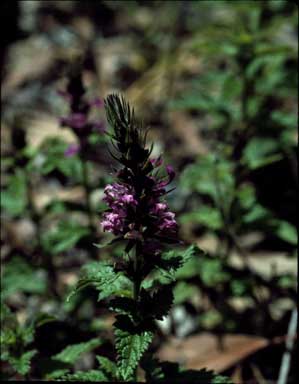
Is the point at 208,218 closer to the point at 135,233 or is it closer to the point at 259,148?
the point at 259,148

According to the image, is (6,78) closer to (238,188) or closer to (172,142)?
(172,142)

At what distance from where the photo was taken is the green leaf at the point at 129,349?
225cm

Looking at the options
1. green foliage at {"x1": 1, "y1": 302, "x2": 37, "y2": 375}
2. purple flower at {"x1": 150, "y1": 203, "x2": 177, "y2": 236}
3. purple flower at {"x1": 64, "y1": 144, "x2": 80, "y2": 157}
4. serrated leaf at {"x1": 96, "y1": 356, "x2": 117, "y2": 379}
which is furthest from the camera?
purple flower at {"x1": 64, "y1": 144, "x2": 80, "y2": 157}

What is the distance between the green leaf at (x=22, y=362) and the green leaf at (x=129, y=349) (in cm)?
70

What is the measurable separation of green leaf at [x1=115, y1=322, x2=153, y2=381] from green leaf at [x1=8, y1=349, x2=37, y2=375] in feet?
2.28

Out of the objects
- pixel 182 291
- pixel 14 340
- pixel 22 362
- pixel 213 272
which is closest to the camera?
pixel 22 362

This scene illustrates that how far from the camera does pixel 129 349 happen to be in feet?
7.57

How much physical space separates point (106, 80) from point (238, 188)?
3901mm

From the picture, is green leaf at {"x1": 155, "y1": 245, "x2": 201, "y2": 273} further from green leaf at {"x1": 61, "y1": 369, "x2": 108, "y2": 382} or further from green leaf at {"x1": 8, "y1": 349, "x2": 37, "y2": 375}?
green leaf at {"x1": 8, "y1": 349, "x2": 37, "y2": 375}

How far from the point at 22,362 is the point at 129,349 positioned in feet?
2.69

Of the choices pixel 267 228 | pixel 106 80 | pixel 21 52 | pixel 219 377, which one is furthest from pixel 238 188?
pixel 21 52

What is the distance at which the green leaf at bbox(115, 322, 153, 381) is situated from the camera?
225 centimetres

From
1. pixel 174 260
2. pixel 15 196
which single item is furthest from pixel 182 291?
pixel 174 260

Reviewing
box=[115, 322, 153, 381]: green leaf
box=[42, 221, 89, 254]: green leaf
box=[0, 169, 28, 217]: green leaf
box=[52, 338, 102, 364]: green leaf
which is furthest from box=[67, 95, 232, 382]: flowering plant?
box=[0, 169, 28, 217]: green leaf
